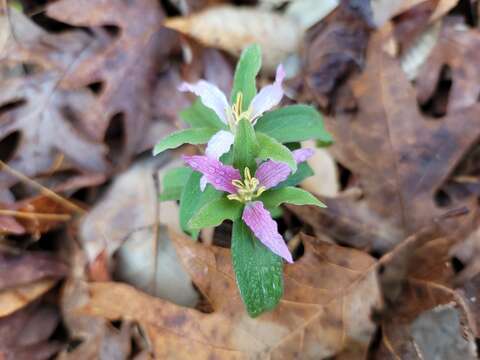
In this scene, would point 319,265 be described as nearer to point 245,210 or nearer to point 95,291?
point 245,210

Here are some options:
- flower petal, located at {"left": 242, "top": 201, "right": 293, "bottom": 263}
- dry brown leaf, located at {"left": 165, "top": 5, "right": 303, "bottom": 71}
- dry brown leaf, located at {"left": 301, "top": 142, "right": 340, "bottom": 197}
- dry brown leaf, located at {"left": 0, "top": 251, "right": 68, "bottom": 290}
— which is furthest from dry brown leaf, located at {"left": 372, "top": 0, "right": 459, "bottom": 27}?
dry brown leaf, located at {"left": 0, "top": 251, "right": 68, "bottom": 290}

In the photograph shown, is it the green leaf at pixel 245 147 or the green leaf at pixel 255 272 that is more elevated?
the green leaf at pixel 245 147

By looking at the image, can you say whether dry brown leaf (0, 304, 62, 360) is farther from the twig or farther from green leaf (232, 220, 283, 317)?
green leaf (232, 220, 283, 317)

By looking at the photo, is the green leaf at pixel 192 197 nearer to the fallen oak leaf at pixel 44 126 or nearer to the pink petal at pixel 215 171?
the pink petal at pixel 215 171

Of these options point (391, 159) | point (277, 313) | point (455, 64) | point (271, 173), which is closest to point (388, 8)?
point (455, 64)

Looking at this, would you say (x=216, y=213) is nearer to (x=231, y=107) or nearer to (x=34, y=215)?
(x=231, y=107)

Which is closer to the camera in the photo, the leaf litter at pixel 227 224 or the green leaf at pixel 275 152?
the green leaf at pixel 275 152

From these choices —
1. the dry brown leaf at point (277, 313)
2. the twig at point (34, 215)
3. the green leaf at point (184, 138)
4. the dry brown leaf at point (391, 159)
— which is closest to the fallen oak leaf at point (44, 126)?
the twig at point (34, 215)
